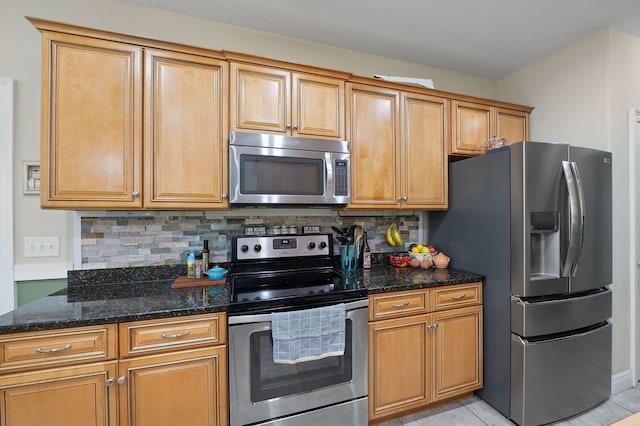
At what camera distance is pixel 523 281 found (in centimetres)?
171

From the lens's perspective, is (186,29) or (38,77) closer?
(38,77)

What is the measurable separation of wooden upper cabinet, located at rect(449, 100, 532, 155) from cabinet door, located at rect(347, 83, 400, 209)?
0.58m

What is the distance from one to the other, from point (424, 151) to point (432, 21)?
3.07 feet

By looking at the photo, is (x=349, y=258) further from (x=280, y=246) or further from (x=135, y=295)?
(x=135, y=295)

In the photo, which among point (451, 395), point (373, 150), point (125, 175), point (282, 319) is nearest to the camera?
point (282, 319)

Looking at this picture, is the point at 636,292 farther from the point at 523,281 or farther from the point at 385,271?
the point at 385,271

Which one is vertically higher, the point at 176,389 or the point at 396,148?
the point at 396,148

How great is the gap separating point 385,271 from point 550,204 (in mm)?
1170

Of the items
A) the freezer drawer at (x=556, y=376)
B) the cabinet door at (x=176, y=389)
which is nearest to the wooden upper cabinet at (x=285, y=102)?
the cabinet door at (x=176, y=389)

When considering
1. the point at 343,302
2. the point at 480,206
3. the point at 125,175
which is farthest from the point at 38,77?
the point at 480,206

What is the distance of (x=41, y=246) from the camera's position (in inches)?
66.2

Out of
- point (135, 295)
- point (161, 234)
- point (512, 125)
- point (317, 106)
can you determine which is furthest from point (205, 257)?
point (512, 125)

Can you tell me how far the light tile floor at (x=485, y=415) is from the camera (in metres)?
1.79

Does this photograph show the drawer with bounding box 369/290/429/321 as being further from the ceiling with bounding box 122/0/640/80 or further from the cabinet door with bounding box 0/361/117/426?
the ceiling with bounding box 122/0/640/80
